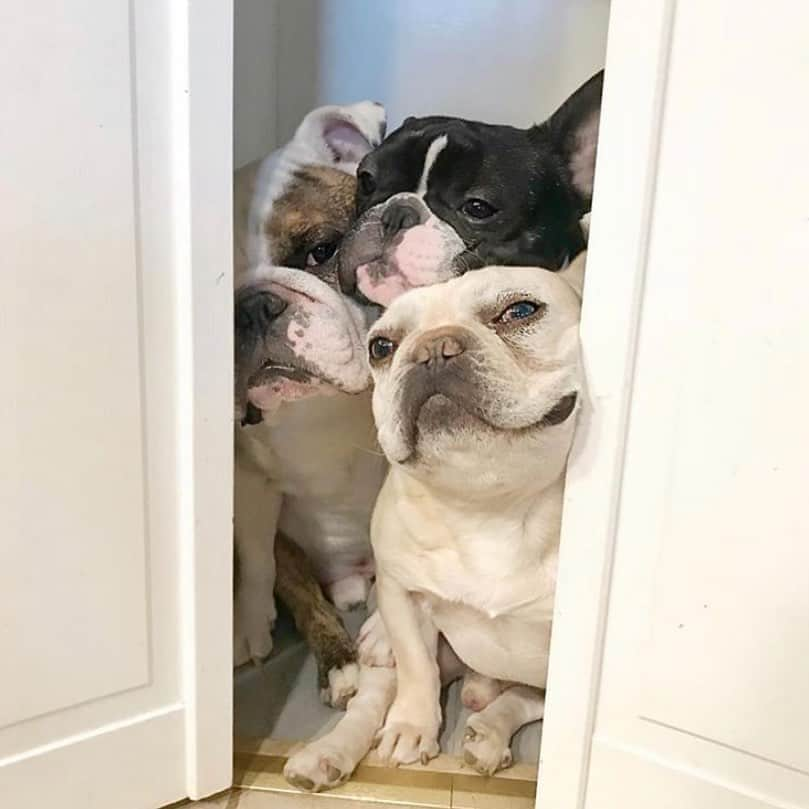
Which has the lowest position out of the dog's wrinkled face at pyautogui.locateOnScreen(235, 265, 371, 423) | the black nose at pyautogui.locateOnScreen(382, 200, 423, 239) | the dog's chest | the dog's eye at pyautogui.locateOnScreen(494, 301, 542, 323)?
the dog's chest

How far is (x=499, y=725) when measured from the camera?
1.28m

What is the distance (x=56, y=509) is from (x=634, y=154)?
2.03 feet

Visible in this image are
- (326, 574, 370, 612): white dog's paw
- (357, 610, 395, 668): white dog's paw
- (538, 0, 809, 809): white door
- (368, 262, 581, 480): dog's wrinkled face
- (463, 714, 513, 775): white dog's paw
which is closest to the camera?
(538, 0, 809, 809): white door

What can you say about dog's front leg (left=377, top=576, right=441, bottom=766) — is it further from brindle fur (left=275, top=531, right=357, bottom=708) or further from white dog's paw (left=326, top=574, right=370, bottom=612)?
white dog's paw (left=326, top=574, right=370, bottom=612)

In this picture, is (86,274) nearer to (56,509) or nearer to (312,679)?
(56,509)

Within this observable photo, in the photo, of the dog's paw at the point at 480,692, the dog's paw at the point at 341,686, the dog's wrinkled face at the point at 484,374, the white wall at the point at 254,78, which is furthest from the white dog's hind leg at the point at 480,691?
the white wall at the point at 254,78

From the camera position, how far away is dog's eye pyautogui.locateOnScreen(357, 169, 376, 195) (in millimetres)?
1151

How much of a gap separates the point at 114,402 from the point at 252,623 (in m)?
0.49

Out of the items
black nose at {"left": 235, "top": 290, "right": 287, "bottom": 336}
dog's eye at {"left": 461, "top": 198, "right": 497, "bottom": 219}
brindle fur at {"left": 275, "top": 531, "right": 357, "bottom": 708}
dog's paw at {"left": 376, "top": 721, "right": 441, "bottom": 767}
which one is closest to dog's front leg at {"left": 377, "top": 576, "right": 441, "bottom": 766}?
dog's paw at {"left": 376, "top": 721, "right": 441, "bottom": 767}

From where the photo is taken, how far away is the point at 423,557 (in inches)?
47.1

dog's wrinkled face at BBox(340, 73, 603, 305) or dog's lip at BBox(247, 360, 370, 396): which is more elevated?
dog's wrinkled face at BBox(340, 73, 603, 305)

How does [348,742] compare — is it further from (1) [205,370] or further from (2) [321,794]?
(1) [205,370]

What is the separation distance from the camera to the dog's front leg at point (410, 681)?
125 cm

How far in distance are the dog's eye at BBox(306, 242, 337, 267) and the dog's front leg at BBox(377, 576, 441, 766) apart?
0.37 metres
